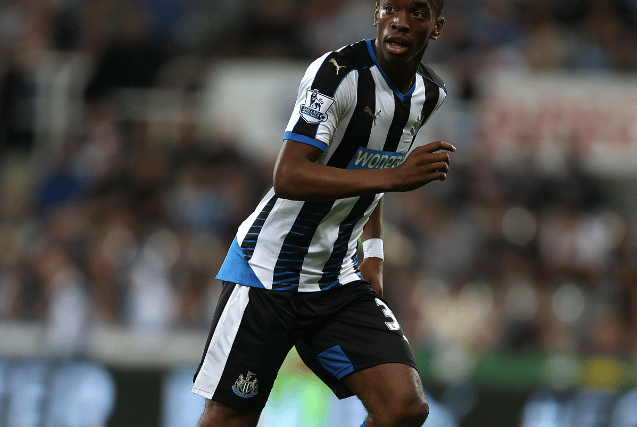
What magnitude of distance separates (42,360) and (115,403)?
655 mm

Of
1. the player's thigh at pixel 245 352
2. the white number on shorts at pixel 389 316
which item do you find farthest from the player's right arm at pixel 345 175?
the white number on shorts at pixel 389 316

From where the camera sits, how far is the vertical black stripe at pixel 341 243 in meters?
3.71

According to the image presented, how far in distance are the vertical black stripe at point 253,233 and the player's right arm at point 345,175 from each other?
0.45 m

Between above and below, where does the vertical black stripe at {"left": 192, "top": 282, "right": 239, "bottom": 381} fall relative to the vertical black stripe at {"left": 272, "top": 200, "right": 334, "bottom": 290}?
below

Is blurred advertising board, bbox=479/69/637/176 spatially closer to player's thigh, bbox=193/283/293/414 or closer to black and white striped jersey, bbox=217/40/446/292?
black and white striped jersey, bbox=217/40/446/292

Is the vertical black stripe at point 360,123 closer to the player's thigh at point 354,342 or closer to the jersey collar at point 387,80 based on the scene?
the jersey collar at point 387,80

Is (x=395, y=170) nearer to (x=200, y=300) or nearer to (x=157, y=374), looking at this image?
(x=157, y=374)

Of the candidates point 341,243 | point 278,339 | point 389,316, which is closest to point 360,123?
point 341,243

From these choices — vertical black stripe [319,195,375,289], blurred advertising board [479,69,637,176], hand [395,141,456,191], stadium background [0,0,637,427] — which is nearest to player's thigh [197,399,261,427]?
vertical black stripe [319,195,375,289]

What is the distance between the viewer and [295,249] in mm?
3678

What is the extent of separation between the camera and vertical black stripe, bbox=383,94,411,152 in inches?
139

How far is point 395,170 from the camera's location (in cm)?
317

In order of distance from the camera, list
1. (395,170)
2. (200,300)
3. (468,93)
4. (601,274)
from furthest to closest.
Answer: (468,93) → (601,274) → (200,300) → (395,170)

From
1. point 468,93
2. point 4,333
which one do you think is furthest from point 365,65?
point 468,93
